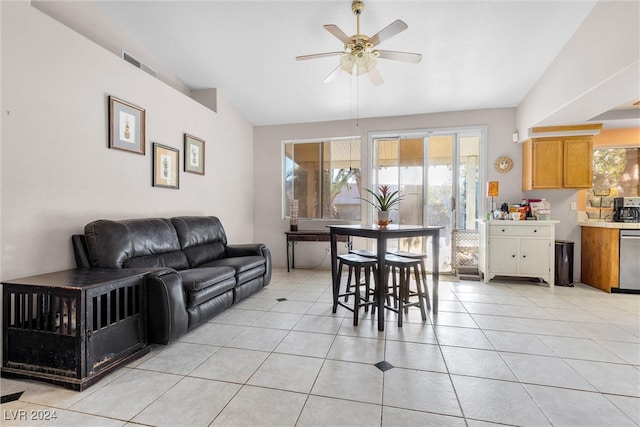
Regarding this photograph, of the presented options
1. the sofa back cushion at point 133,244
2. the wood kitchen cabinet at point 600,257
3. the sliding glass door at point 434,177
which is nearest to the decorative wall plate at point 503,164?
the sliding glass door at point 434,177

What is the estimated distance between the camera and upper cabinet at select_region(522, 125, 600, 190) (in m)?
4.25

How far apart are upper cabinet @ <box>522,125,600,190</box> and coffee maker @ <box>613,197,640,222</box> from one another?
513 millimetres

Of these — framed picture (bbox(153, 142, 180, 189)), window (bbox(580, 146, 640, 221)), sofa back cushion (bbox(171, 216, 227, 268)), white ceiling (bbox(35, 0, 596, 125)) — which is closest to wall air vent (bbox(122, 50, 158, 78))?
white ceiling (bbox(35, 0, 596, 125))

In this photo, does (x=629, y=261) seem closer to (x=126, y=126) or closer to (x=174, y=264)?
(x=174, y=264)

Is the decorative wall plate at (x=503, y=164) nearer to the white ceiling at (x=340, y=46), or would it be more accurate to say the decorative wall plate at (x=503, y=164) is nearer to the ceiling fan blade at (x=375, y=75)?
the white ceiling at (x=340, y=46)

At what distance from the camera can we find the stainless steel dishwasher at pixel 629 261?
388 centimetres

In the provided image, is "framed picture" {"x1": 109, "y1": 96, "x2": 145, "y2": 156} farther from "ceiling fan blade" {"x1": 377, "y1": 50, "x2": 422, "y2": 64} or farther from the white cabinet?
the white cabinet

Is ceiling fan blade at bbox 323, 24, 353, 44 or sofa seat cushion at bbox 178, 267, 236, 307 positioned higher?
ceiling fan blade at bbox 323, 24, 353, 44

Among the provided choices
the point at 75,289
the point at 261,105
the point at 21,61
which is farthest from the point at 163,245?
the point at 261,105

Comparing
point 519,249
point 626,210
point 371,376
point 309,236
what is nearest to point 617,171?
point 626,210

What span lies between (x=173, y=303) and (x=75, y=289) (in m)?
0.68

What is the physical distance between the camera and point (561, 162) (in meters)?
4.32

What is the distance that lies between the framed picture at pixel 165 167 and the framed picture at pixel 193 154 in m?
0.17

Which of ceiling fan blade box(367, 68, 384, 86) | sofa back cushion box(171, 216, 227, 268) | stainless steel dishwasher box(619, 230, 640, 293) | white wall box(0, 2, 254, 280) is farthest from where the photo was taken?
stainless steel dishwasher box(619, 230, 640, 293)
